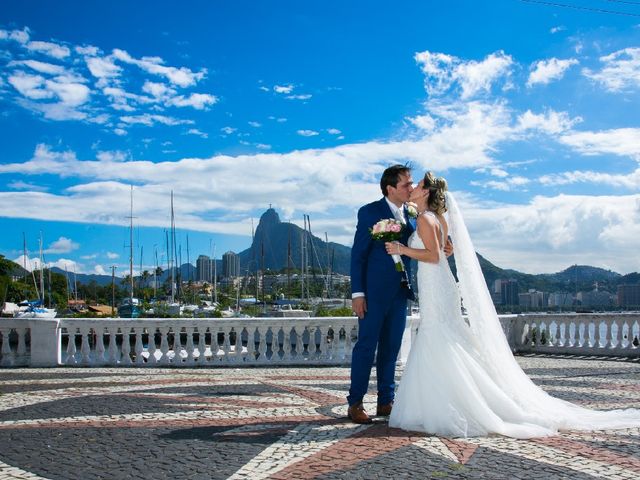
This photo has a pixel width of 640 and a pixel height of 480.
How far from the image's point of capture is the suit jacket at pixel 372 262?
6.31 m

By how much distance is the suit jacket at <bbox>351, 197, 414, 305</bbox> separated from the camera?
631 cm

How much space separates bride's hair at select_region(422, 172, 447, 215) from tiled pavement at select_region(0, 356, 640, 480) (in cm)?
210

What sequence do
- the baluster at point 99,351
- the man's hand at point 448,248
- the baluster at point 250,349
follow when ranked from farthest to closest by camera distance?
the baluster at point 99,351 < the baluster at point 250,349 < the man's hand at point 448,248

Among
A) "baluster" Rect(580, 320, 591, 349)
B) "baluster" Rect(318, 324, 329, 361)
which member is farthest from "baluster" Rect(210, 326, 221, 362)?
"baluster" Rect(580, 320, 591, 349)

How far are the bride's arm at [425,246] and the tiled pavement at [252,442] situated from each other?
161cm

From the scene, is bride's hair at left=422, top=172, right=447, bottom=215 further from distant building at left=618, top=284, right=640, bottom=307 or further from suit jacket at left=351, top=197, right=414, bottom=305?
distant building at left=618, top=284, right=640, bottom=307

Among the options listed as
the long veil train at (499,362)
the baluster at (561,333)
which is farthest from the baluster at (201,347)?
the baluster at (561,333)

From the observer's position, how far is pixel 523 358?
45.3 ft

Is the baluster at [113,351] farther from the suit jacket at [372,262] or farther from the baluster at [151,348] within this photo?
the suit jacket at [372,262]

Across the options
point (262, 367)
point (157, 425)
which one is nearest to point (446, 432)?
point (157, 425)

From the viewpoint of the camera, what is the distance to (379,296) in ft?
20.7

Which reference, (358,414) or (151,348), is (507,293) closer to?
(151,348)

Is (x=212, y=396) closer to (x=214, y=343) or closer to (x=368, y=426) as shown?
(x=368, y=426)

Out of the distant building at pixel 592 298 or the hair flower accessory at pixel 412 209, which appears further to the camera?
the distant building at pixel 592 298
